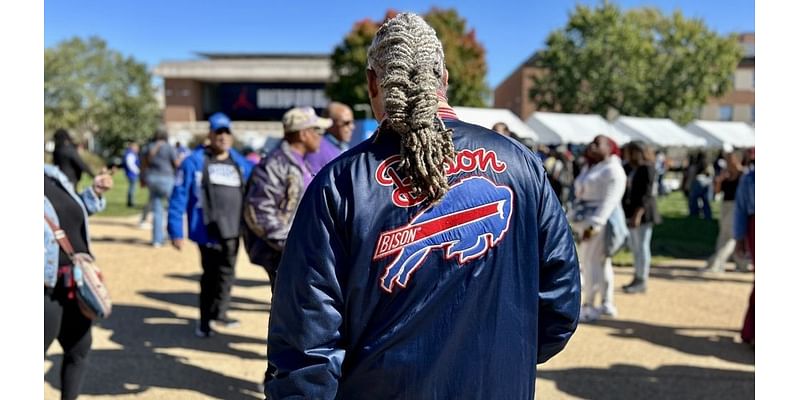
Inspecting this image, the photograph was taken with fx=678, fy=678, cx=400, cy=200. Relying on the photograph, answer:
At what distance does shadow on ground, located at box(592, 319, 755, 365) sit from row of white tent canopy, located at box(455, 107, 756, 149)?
36.2ft

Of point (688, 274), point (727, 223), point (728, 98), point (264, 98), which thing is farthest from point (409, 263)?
point (728, 98)

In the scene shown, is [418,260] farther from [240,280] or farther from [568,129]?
[568,129]

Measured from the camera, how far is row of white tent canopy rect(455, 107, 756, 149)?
70.9ft

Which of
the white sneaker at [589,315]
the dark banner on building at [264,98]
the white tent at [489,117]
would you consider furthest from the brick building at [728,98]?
the white sneaker at [589,315]

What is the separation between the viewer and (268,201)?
14.0ft

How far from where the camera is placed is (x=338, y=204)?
5.42 feet

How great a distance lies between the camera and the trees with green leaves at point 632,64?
139 ft

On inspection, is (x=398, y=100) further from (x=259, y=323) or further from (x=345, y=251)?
(x=259, y=323)

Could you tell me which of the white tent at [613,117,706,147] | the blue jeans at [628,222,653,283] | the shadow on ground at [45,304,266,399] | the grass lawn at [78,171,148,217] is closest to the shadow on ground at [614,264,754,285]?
the blue jeans at [628,222,653,283]

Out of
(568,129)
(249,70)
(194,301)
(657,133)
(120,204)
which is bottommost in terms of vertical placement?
(194,301)

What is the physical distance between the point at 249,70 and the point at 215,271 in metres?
65.3

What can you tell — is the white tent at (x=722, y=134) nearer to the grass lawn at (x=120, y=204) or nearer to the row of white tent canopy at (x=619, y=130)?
the row of white tent canopy at (x=619, y=130)

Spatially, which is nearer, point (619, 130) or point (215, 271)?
point (215, 271)

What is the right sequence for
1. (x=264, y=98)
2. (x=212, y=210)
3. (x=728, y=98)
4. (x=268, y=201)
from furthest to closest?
(x=264, y=98) < (x=728, y=98) < (x=212, y=210) < (x=268, y=201)
